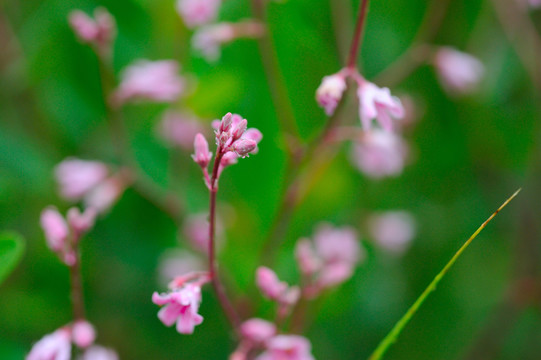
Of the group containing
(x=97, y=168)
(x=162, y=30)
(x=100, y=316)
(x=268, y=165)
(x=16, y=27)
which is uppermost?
(x=16, y=27)

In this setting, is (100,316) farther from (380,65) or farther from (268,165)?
(380,65)

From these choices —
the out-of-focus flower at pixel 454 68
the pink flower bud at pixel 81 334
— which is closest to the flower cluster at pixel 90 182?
the pink flower bud at pixel 81 334

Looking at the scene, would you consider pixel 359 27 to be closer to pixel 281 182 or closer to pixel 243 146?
pixel 243 146

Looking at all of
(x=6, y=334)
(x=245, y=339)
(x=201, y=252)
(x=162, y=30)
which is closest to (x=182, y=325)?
(x=245, y=339)

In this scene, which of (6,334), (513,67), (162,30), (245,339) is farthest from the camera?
(513,67)

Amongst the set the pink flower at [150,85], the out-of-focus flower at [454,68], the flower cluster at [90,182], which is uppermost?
the pink flower at [150,85]

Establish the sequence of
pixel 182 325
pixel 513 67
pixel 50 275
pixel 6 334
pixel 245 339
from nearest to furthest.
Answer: pixel 182 325 → pixel 245 339 → pixel 6 334 → pixel 50 275 → pixel 513 67

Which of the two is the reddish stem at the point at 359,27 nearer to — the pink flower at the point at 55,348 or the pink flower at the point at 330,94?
the pink flower at the point at 330,94
